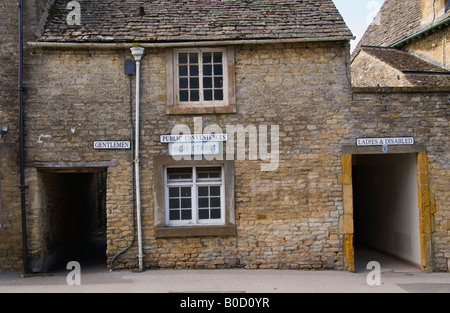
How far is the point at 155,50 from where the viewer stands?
32.2 feet

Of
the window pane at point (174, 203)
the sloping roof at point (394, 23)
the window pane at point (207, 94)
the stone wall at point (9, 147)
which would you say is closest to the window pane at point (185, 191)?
the window pane at point (174, 203)

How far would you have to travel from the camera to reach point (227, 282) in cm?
859

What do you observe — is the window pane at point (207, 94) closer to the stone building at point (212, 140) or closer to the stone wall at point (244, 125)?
the stone building at point (212, 140)

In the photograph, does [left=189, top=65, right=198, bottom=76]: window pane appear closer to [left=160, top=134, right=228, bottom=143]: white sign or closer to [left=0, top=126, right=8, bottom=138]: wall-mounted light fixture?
[left=160, top=134, right=228, bottom=143]: white sign

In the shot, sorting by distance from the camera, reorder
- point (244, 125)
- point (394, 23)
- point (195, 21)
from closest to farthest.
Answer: point (244, 125) → point (195, 21) → point (394, 23)

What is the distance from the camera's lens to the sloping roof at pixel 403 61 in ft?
41.2

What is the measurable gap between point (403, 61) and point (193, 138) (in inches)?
325

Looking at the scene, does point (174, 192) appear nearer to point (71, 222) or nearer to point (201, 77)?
point (201, 77)

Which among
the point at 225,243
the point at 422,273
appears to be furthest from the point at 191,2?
the point at 422,273

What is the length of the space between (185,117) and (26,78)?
3.83m

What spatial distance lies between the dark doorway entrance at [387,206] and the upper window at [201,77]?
5021mm

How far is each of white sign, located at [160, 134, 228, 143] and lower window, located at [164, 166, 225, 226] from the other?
0.68 m

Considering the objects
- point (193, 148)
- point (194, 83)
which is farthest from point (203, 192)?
point (194, 83)

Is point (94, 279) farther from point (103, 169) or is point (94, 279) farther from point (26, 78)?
point (26, 78)
